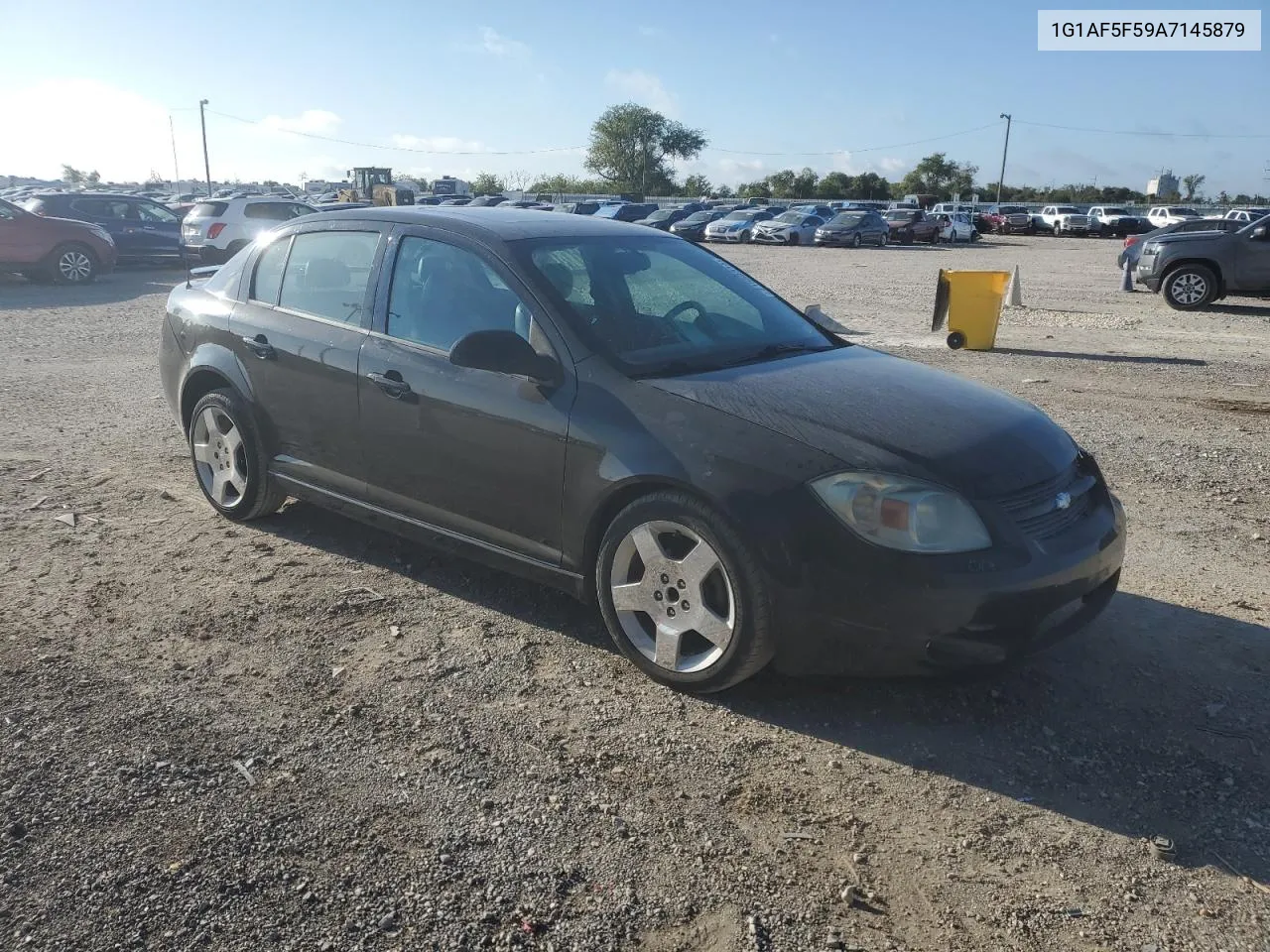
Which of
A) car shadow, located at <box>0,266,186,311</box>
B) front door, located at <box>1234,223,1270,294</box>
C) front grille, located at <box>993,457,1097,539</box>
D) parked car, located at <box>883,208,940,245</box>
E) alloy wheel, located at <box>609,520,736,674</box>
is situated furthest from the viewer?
parked car, located at <box>883,208,940,245</box>

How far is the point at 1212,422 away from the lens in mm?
7938

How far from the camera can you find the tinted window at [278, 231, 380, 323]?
4.69m

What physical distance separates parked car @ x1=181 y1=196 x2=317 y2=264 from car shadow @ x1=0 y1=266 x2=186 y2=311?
96 centimetres

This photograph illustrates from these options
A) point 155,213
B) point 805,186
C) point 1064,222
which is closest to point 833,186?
point 805,186

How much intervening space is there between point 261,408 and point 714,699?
2.75m

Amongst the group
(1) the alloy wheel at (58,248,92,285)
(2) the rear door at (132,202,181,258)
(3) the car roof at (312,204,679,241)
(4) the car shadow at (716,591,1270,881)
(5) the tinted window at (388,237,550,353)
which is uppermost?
(3) the car roof at (312,204,679,241)

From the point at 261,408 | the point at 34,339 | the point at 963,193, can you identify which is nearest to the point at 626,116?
the point at 963,193

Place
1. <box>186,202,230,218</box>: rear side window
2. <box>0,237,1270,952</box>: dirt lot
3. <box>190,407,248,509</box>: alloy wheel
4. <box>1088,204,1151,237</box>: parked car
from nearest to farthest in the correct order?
<box>0,237,1270,952</box>: dirt lot, <box>190,407,248,509</box>: alloy wheel, <box>186,202,230,218</box>: rear side window, <box>1088,204,1151,237</box>: parked car

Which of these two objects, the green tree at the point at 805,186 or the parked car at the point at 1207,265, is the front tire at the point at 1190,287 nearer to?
the parked car at the point at 1207,265

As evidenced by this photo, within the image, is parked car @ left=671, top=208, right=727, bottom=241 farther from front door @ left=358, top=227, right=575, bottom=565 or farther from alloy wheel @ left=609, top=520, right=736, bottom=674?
alloy wheel @ left=609, top=520, right=736, bottom=674

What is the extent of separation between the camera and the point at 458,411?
13.5 feet

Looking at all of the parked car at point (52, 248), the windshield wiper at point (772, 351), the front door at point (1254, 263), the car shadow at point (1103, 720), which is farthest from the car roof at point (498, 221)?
the parked car at point (52, 248)

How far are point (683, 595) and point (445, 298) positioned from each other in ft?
5.61

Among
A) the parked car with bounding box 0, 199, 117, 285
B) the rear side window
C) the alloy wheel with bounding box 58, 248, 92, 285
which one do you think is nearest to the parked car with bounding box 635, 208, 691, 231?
the rear side window
